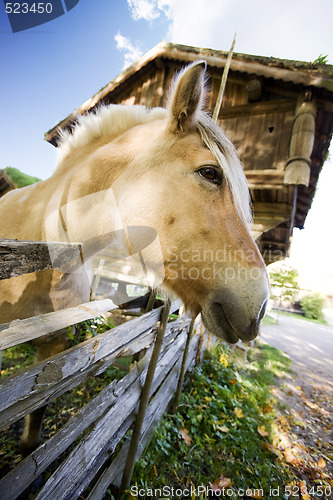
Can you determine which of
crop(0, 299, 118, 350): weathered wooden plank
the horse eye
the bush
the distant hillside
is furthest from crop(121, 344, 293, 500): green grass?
the bush

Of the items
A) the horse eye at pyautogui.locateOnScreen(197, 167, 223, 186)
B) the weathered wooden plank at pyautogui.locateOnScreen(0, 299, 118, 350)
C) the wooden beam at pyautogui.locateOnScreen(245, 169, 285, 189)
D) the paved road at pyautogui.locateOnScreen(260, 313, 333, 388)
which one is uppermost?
the wooden beam at pyautogui.locateOnScreen(245, 169, 285, 189)

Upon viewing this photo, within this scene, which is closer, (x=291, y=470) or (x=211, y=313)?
(x=211, y=313)

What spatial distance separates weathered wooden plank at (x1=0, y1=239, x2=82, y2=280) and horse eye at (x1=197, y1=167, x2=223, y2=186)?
2.85 feet

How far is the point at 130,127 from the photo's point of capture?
171 cm

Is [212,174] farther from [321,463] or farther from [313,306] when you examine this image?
[313,306]

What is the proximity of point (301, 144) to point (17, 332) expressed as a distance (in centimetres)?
540

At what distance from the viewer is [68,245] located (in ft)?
3.03

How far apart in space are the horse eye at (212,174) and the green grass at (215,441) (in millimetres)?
3072

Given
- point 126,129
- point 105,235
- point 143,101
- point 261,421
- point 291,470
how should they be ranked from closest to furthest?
point 105,235 < point 126,129 < point 291,470 < point 261,421 < point 143,101

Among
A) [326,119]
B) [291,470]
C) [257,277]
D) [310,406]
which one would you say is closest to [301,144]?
[326,119]

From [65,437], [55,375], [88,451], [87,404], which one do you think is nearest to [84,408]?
[87,404]

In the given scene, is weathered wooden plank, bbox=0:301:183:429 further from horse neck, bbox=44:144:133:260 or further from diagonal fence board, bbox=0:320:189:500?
horse neck, bbox=44:144:133:260

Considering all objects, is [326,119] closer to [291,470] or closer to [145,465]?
[291,470]

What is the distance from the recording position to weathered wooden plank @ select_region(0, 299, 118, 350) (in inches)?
33.1
